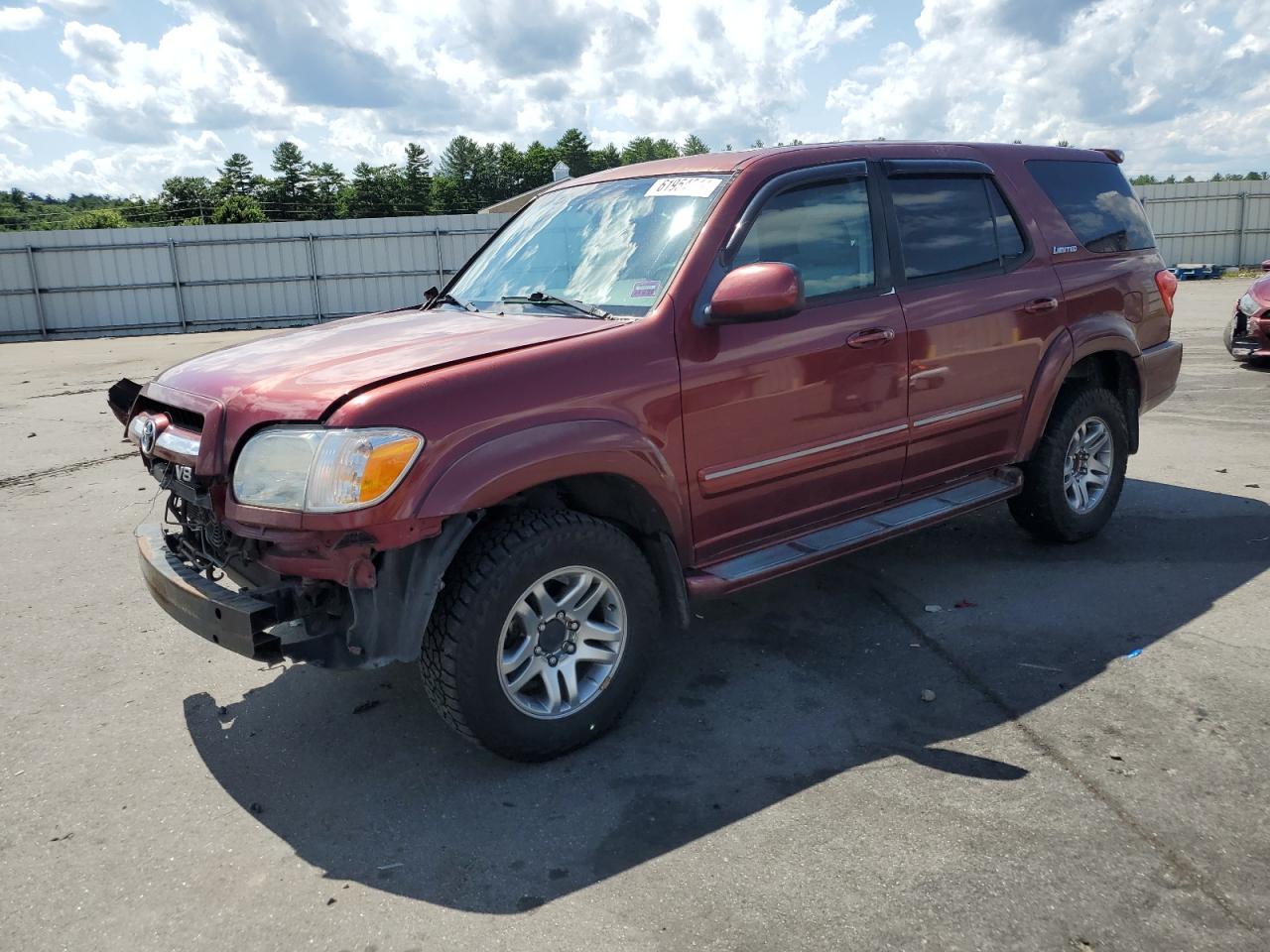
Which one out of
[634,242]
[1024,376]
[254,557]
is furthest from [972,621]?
[254,557]

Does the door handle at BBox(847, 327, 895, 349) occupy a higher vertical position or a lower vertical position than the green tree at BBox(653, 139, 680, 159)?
lower

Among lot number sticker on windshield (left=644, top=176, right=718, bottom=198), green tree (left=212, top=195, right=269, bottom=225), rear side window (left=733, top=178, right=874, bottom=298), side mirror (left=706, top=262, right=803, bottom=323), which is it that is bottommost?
side mirror (left=706, top=262, right=803, bottom=323)

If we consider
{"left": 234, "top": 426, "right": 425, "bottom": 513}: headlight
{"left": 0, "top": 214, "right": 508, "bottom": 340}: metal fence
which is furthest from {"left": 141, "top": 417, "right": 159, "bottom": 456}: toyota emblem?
{"left": 0, "top": 214, "right": 508, "bottom": 340}: metal fence

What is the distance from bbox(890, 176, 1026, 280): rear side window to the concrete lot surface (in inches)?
61.7

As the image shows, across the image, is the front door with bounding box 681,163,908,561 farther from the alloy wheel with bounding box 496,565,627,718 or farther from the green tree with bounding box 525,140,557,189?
the green tree with bounding box 525,140,557,189

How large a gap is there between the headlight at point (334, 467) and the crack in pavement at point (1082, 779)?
2281mm

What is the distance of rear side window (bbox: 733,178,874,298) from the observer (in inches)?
152

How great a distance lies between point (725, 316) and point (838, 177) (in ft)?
3.63

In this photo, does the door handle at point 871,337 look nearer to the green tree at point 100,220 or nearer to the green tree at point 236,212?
the green tree at point 236,212

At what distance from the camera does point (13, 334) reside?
981 inches

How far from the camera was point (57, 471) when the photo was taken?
8.04 m

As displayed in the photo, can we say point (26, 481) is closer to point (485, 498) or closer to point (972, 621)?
point (485, 498)

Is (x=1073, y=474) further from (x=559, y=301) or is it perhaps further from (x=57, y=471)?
(x=57, y=471)

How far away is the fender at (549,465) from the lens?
9.70 feet
